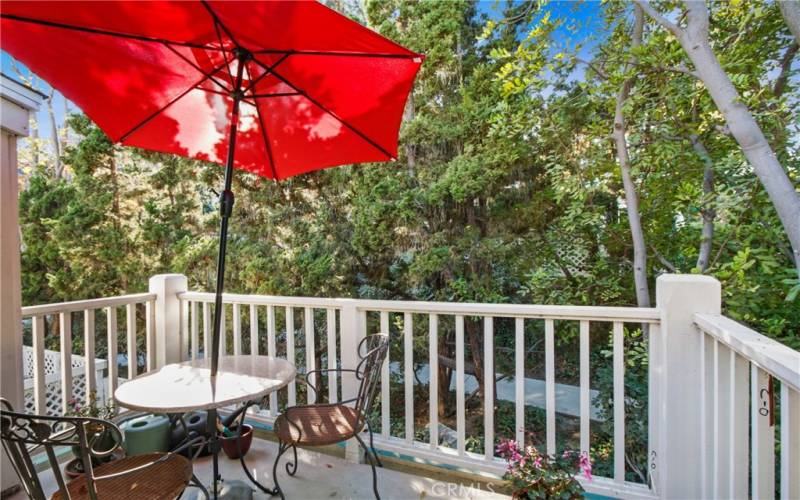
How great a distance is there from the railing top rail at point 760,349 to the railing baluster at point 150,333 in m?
3.68

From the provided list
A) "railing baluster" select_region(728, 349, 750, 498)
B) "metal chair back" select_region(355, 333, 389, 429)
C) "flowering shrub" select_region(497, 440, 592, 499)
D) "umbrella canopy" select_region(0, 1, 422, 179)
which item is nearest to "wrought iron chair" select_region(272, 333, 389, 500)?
"metal chair back" select_region(355, 333, 389, 429)

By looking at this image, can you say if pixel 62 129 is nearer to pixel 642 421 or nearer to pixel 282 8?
pixel 282 8

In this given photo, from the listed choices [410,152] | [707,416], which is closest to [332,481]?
[707,416]

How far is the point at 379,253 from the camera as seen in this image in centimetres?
533

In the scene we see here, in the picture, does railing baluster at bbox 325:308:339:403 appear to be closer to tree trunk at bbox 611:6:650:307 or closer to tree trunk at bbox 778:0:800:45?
tree trunk at bbox 611:6:650:307

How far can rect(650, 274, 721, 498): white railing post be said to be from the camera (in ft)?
5.71

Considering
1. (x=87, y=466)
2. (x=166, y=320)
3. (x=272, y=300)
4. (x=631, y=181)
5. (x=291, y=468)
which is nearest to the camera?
(x=87, y=466)

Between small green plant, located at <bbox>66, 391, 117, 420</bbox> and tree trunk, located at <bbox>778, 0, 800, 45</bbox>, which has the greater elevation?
tree trunk, located at <bbox>778, 0, 800, 45</bbox>

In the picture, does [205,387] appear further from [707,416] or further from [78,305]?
[707,416]

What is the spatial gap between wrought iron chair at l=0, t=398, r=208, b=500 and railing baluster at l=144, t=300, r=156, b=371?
A: 63.8 inches

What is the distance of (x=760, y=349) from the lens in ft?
3.52

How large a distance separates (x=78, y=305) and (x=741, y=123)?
4665 mm

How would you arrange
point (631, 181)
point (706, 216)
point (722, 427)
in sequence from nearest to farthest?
point (722, 427), point (706, 216), point (631, 181)

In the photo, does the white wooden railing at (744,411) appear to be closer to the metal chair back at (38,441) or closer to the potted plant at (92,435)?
the metal chair back at (38,441)
